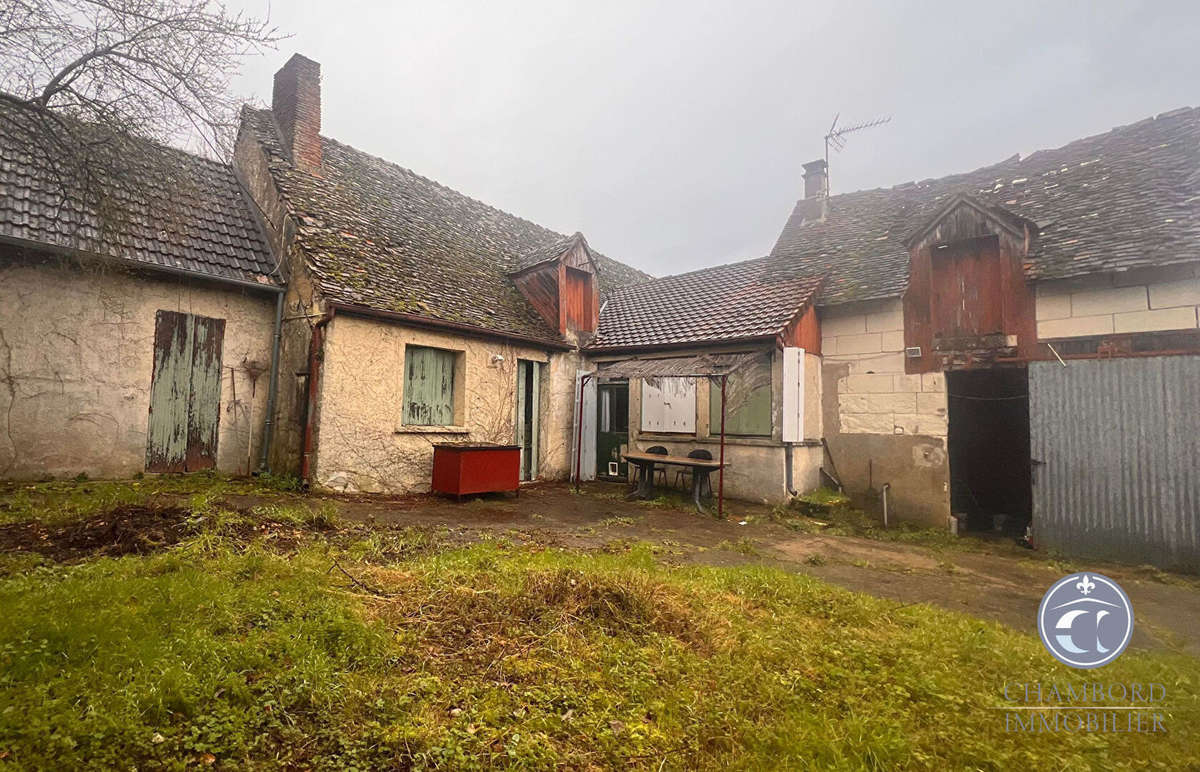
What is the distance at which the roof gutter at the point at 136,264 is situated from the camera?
680 centimetres

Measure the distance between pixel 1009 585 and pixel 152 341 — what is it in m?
12.3

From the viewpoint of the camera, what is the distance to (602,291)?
55.5 ft

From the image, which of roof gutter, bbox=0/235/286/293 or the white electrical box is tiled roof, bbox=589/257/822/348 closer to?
the white electrical box

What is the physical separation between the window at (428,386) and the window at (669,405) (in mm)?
4322

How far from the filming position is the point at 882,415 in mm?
10289

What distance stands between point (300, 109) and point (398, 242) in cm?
347

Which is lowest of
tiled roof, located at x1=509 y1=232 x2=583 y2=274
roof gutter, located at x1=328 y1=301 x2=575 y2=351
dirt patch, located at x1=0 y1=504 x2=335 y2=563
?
dirt patch, located at x1=0 y1=504 x2=335 y2=563

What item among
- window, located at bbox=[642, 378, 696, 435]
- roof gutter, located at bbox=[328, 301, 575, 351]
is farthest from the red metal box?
window, located at bbox=[642, 378, 696, 435]

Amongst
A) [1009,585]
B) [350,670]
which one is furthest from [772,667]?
[1009,585]

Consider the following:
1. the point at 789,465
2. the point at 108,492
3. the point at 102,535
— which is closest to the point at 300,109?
the point at 108,492

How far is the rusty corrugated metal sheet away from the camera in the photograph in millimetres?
7125

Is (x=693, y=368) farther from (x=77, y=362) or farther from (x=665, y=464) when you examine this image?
(x=77, y=362)

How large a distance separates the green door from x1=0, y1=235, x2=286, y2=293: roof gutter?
7.06 meters

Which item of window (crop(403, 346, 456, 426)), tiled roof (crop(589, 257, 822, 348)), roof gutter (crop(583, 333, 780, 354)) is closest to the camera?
window (crop(403, 346, 456, 426))
